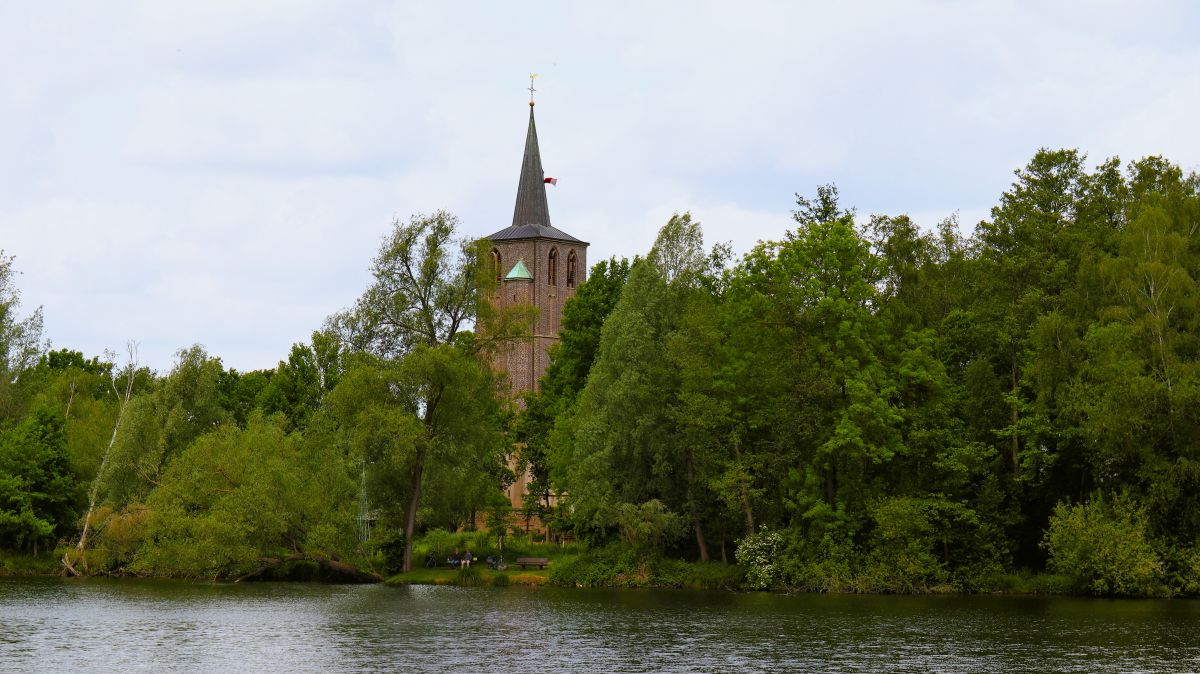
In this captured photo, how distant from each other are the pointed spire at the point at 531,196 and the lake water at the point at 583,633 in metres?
89.6

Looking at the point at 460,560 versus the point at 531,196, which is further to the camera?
the point at 531,196

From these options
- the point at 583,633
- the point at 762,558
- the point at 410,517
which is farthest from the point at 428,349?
the point at 583,633

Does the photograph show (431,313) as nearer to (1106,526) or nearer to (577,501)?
(577,501)

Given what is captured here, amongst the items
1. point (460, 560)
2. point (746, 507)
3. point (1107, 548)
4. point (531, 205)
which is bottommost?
point (460, 560)

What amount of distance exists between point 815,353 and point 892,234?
12.0 meters

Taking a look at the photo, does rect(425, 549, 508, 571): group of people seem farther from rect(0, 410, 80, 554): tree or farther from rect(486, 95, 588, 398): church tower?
rect(486, 95, 588, 398): church tower

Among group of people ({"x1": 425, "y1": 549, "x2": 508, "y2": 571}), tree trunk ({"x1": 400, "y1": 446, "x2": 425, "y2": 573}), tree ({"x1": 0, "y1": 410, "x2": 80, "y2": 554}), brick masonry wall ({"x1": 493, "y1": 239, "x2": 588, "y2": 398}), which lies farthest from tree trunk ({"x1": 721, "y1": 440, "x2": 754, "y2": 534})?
brick masonry wall ({"x1": 493, "y1": 239, "x2": 588, "y2": 398})

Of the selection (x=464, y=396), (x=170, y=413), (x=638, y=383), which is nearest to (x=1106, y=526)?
(x=638, y=383)

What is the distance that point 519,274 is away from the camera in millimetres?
133375

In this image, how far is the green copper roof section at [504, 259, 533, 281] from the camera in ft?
437

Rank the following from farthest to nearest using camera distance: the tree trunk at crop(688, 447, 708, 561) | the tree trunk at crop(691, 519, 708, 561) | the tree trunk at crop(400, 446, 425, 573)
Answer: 1. the tree trunk at crop(400, 446, 425, 573)
2. the tree trunk at crop(691, 519, 708, 561)
3. the tree trunk at crop(688, 447, 708, 561)

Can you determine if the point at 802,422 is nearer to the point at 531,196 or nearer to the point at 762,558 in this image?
the point at 762,558

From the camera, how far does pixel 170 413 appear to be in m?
65.8

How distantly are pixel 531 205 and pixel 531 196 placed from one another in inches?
36.1
